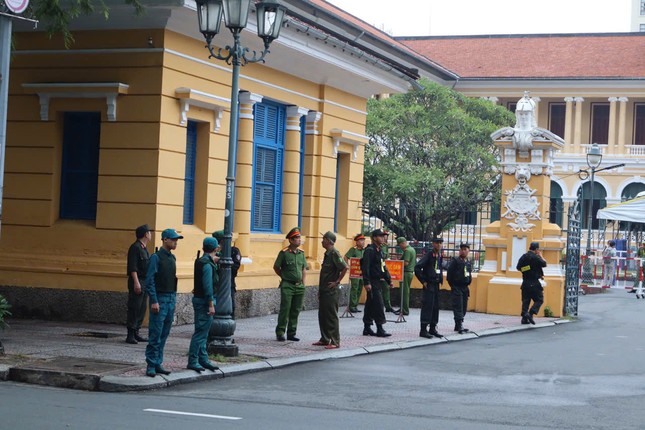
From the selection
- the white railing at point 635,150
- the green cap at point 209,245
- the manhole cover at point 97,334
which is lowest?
the manhole cover at point 97,334

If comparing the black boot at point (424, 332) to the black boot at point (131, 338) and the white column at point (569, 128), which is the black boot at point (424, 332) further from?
the white column at point (569, 128)

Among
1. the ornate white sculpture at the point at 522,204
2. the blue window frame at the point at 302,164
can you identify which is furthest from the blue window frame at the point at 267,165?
the ornate white sculpture at the point at 522,204

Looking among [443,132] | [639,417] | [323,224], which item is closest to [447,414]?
[639,417]

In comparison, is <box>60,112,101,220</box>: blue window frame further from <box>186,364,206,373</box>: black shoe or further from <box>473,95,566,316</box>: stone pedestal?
<box>473,95,566,316</box>: stone pedestal

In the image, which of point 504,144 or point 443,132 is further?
point 443,132

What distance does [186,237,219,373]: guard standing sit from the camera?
44.7 feet

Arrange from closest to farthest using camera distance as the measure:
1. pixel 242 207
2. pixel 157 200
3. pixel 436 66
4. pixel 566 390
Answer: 1. pixel 566 390
2. pixel 157 200
3. pixel 242 207
4. pixel 436 66

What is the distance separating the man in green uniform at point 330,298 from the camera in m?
17.0

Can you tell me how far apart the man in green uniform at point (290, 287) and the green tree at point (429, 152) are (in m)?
26.0

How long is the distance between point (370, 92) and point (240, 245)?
21.9 feet

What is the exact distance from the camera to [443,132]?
46.4 m

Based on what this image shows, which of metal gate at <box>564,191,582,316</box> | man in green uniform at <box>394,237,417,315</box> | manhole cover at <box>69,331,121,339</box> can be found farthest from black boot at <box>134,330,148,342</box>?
metal gate at <box>564,191,582,316</box>

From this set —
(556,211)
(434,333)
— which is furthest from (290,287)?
(556,211)

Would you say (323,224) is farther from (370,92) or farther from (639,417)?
(639,417)
